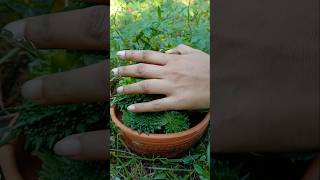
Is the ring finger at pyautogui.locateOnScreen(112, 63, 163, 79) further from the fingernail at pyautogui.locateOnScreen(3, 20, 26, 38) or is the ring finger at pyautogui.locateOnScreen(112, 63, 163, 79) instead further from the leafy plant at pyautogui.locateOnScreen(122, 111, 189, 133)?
the fingernail at pyautogui.locateOnScreen(3, 20, 26, 38)

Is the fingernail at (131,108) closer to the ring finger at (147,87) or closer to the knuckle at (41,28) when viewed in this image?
the ring finger at (147,87)

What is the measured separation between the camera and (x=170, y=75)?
1.06 metres

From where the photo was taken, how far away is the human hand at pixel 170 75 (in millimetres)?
1055

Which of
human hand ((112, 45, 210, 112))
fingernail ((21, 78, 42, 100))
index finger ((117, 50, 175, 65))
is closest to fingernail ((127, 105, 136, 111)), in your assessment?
human hand ((112, 45, 210, 112))

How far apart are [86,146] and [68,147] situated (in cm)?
5

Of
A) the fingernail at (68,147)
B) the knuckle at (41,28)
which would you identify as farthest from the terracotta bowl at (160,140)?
the knuckle at (41,28)

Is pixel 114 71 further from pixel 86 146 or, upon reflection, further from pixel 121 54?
pixel 86 146

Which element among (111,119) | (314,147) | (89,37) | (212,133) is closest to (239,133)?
(212,133)

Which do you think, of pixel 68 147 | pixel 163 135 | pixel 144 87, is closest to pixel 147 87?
pixel 144 87

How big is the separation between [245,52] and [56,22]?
46 centimetres

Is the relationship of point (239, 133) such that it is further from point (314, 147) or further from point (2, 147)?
point (2, 147)

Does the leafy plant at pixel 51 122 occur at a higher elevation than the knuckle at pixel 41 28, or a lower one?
lower

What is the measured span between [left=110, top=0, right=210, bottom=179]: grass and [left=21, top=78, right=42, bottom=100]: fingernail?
18 centimetres

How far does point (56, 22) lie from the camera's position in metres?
1.07
